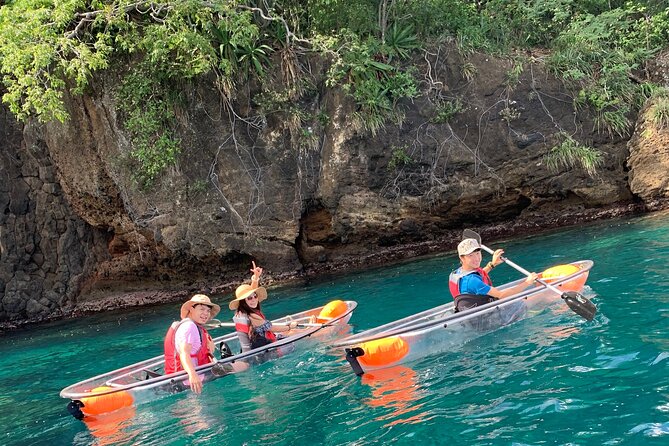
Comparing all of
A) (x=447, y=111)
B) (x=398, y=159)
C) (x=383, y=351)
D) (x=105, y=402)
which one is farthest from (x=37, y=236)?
(x=383, y=351)

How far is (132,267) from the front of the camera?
15867 mm

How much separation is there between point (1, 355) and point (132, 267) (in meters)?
4.22

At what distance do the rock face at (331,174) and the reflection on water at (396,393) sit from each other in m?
8.26

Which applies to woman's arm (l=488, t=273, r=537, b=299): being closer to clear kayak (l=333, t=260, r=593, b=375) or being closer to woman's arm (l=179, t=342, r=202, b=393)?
clear kayak (l=333, t=260, r=593, b=375)

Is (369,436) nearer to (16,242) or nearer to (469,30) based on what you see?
(469,30)

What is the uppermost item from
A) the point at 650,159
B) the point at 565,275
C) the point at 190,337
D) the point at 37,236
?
the point at 37,236

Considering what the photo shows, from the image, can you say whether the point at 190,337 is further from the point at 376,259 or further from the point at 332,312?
the point at 376,259

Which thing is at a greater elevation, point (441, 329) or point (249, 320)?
point (249, 320)

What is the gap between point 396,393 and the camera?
5793 mm

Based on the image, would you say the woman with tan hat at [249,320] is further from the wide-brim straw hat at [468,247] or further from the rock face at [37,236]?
the rock face at [37,236]

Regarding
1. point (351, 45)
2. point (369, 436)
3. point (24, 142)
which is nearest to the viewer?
point (369, 436)

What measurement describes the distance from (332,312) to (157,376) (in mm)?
2521

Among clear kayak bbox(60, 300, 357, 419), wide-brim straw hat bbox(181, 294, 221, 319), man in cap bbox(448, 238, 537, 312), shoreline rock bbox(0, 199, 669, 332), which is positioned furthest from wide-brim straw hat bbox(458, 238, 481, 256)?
shoreline rock bbox(0, 199, 669, 332)

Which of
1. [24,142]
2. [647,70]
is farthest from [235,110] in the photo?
[647,70]
